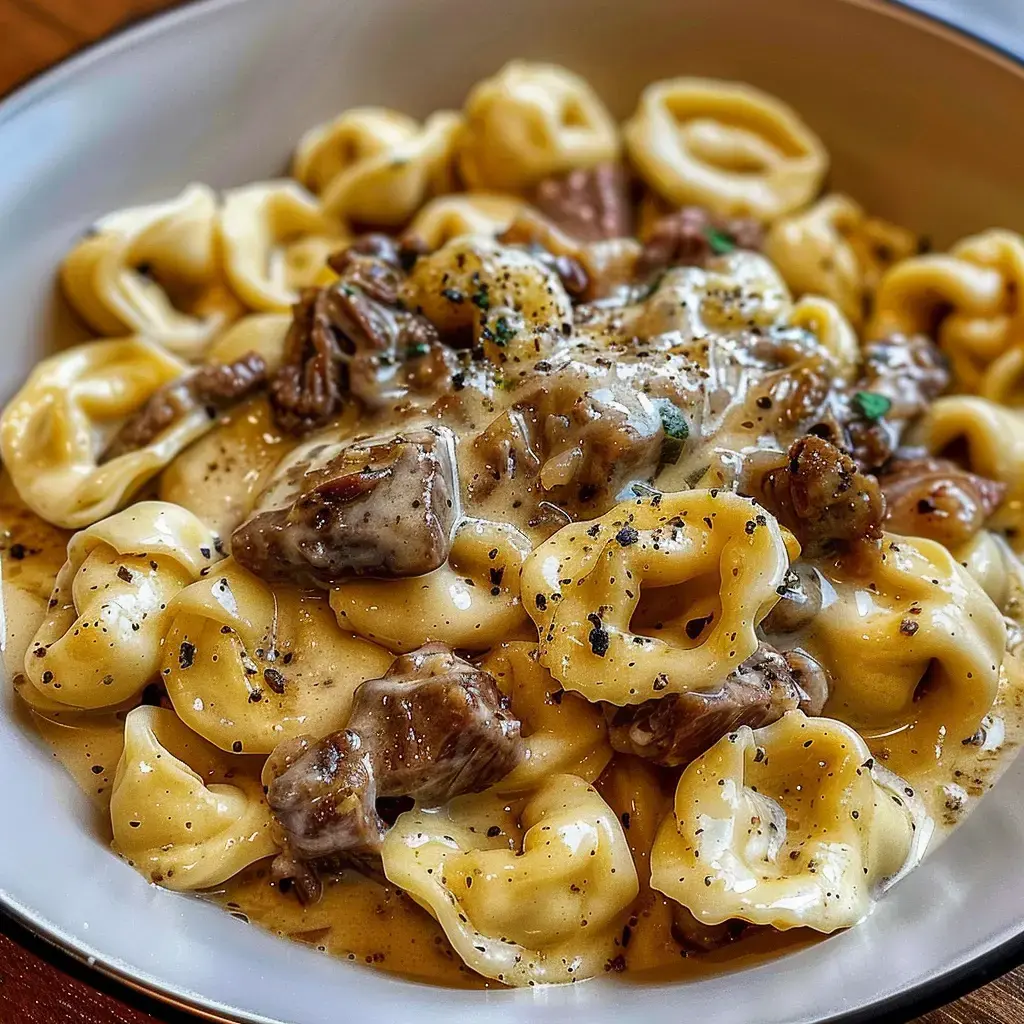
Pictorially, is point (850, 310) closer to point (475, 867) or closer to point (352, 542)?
point (352, 542)

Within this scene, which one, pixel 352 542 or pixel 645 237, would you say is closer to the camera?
pixel 352 542

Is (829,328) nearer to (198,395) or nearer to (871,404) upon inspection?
(871,404)

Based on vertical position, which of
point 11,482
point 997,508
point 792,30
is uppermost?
point 792,30

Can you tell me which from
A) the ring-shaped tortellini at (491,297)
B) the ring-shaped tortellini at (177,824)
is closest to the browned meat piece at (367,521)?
the ring-shaped tortellini at (491,297)

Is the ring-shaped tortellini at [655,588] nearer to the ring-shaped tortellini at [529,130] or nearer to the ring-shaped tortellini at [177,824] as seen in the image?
the ring-shaped tortellini at [177,824]

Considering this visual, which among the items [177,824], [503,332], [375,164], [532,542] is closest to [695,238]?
[503,332]

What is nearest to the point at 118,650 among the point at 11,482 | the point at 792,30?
the point at 11,482

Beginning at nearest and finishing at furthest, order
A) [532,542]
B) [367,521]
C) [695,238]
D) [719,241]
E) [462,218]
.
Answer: [367,521] → [532,542] → [695,238] → [719,241] → [462,218]
